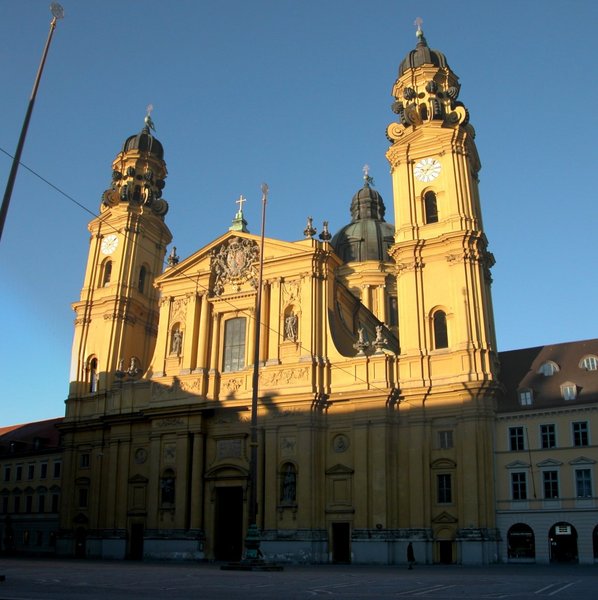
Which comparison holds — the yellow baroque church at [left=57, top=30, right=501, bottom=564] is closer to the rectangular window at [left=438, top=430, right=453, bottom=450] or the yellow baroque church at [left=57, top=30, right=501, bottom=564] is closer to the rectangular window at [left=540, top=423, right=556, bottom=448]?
the rectangular window at [left=438, top=430, right=453, bottom=450]

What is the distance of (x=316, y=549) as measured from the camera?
38094 millimetres

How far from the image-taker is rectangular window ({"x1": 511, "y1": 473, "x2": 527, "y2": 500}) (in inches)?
1445

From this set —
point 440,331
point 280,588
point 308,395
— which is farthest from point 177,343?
point 280,588

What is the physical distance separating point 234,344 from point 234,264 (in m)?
5.26

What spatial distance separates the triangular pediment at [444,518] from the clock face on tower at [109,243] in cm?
3065

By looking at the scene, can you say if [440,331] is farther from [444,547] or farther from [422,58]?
[422,58]

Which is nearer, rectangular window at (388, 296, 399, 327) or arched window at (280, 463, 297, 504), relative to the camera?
arched window at (280, 463, 297, 504)

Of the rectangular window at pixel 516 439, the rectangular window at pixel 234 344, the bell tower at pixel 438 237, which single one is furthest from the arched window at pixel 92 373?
the rectangular window at pixel 516 439

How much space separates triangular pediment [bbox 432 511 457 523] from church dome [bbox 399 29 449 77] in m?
28.7

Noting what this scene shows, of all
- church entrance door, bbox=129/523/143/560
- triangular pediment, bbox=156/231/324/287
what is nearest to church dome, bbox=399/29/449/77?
triangular pediment, bbox=156/231/324/287

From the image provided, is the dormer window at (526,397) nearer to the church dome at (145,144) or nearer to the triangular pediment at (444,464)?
the triangular pediment at (444,464)

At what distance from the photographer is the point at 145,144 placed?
2232 inches

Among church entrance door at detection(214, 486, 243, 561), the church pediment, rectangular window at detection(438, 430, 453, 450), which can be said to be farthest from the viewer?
the church pediment

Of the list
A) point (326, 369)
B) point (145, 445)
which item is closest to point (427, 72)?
Result: point (326, 369)
